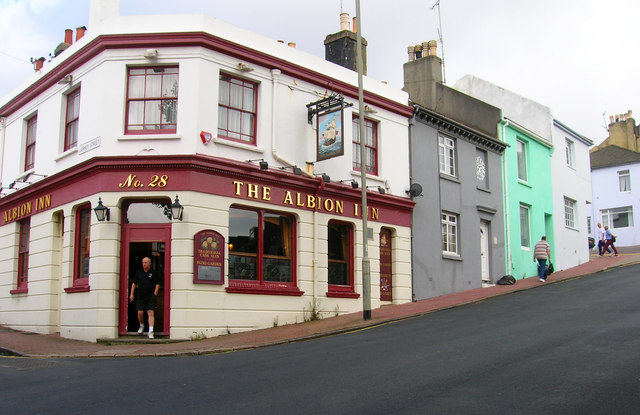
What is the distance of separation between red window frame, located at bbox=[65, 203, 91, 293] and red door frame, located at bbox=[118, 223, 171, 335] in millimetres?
1113

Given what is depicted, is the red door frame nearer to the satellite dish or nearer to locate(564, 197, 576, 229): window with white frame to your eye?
the satellite dish

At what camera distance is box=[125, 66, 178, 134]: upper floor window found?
15547 millimetres

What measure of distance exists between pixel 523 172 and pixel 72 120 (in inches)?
740

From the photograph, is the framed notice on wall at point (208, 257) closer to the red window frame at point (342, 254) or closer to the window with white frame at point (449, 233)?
the red window frame at point (342, 254)

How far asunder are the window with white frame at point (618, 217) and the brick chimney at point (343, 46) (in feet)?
106

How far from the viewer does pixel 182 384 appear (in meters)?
8.92

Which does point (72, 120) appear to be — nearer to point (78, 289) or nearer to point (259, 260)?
point (78, 289)

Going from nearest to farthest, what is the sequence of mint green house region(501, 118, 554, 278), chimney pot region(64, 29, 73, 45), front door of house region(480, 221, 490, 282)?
chimney pot region(64, 29, 73, 45)
front door of house region(480, 221, 490, 282)
mint green house region(501, 118, 554, 278)

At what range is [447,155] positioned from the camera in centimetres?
2306

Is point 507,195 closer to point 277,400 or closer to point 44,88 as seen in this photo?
point 44,88

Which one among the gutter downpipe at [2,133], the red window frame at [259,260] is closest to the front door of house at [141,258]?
the red window frame at [259,260]

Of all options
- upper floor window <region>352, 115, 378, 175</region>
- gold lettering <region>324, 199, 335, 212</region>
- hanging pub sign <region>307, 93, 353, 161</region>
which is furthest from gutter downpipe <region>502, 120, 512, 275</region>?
hanging pub sign <region>307, 93, 353, 161</region>

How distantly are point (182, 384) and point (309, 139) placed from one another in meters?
9.97

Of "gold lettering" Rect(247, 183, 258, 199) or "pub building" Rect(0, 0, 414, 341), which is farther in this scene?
"gold lettering" Rect(247, 183, 258, 199)
